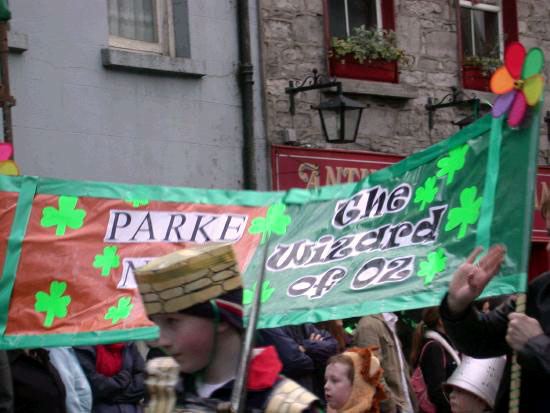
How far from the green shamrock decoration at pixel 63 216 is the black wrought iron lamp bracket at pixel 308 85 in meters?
6.28

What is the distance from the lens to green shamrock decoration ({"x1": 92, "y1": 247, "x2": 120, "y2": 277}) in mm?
7820

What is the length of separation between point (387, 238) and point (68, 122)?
6.30 meters

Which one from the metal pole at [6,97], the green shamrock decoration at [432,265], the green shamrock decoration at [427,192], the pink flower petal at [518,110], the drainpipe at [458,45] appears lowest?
the green shamrock decoration at [432,265]

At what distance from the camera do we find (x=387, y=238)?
20.8 feet

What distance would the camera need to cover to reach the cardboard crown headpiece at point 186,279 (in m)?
4.13

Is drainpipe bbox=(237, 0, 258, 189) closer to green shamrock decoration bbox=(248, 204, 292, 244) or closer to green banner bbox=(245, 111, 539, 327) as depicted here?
green shamrock decoration bbox=(248, 204, 292, 244)

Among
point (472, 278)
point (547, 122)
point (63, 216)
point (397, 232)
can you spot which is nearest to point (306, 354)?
point (63, 216)

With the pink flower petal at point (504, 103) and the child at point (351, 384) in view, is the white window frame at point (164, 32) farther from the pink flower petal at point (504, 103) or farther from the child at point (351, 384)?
the pink flower petal at point (504, 103)

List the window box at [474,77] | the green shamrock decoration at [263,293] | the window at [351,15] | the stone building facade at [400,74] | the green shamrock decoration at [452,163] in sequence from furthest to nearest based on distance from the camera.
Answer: the window box at [474,77]
the window at [351,15]
the stone building facade at [400,74]
the green shamrock decoration at [263,293]
the green shamrock decoration at [452,163]

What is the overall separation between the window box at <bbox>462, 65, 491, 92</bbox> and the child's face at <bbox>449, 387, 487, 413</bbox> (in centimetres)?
1050

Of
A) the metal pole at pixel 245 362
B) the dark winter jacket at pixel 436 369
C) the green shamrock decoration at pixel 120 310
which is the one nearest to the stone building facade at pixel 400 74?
the dark winter jacket at pixel 436 369

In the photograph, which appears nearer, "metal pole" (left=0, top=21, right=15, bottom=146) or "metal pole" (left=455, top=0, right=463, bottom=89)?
"metal pole" (left=0, top=21, right=15, bottom=146)

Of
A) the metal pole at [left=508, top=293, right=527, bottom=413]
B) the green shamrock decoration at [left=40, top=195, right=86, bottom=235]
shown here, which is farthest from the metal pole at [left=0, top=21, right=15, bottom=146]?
the metal pole at [left=508, top=293, right=527, bottom=413]

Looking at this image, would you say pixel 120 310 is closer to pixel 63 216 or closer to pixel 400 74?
pixel 63 216
